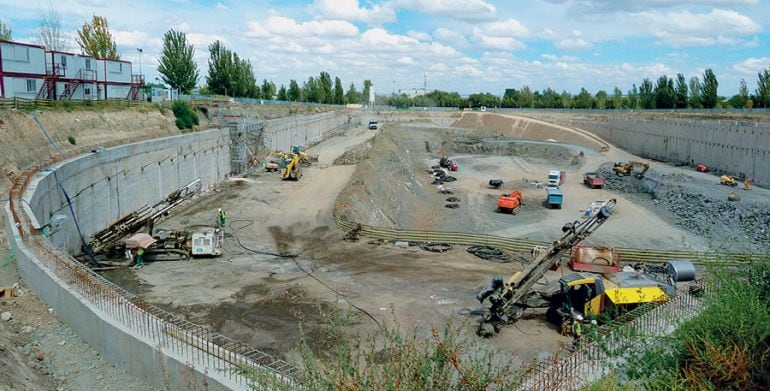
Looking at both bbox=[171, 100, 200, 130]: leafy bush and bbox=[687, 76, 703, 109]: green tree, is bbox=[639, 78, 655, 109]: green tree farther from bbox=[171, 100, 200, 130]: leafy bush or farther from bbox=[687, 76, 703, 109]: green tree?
bbox=[171, 100, 200, 130]: leafy bush

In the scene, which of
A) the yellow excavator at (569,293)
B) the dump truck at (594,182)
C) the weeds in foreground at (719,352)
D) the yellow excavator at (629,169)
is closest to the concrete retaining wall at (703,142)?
the yellow excavator at (629,169)

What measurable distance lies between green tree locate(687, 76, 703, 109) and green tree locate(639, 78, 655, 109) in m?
9.08

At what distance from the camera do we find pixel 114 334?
13102 millimetres

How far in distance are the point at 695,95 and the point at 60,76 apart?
337 feet

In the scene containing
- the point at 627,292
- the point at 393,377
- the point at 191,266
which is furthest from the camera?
the point at 191,266

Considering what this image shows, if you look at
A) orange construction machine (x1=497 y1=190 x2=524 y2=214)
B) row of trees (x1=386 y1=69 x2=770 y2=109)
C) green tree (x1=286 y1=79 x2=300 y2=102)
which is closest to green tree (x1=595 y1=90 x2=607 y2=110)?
row of trees (x1=386 y1=69 x2=770 y2=109)

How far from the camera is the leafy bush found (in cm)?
5369

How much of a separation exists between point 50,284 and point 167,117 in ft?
130

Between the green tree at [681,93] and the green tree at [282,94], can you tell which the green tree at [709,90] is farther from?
the green tree at [282,94]

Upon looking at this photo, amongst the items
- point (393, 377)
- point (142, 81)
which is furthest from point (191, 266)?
point (142, 81)

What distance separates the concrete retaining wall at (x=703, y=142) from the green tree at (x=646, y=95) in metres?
31.1

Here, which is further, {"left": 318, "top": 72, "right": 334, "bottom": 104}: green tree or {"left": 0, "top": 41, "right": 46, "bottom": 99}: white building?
{"left": 318, "top": 72, "right": 334, "bottom": 104}: green tree

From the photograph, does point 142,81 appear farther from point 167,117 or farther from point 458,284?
point 458,284

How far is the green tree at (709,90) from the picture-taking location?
101444 mm
